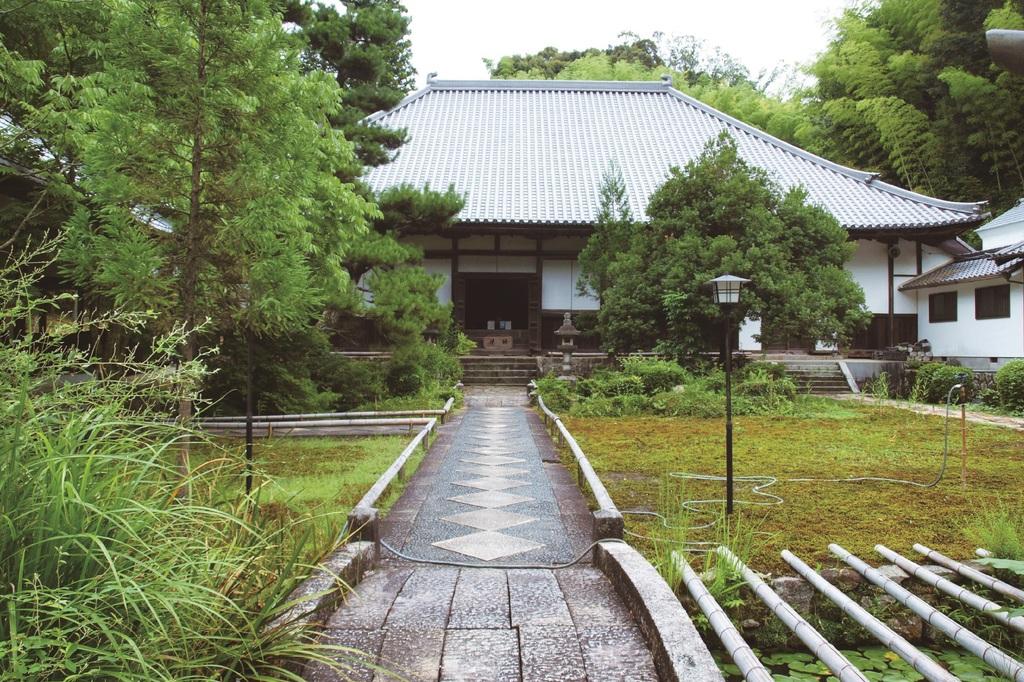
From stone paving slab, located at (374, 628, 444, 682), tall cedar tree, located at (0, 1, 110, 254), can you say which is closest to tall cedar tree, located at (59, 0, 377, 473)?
tall cedar tree, located at (0, 1, 110, 254)

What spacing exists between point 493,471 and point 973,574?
159 inches

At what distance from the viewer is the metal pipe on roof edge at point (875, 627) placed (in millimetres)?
2488

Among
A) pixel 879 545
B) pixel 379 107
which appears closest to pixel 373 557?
pixel 879 545

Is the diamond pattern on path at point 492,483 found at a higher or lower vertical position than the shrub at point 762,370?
lower

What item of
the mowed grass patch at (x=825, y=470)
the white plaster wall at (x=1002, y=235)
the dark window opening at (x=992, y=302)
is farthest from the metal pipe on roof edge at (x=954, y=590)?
the white plaster wall at (x=1002, y=235)

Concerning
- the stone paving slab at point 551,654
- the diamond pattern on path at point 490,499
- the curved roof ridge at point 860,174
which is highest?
the curved roof ridge at point 860,174

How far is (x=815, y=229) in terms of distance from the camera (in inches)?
521

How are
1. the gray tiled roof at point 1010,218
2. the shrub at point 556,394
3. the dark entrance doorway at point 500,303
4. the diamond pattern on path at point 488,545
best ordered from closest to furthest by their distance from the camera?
the diamond pattern on path at point 488,545 < the shrub at point 556,394 < the gray tiled roof at point 1010,218 < the dark entrance doorway at point 500,303

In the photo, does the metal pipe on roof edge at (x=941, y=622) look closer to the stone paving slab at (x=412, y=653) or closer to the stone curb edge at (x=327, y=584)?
the stone paving slab at (x=412, y=653)

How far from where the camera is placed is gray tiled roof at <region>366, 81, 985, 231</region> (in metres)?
18.1

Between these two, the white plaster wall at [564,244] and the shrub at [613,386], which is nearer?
the shrub at [613,386]

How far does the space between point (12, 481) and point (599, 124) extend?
74.3ft

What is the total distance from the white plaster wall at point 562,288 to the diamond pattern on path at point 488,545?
45.6ft

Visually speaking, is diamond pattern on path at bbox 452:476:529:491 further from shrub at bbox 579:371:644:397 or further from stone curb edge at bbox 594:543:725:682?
shrub at bbox 579:371:644:397
